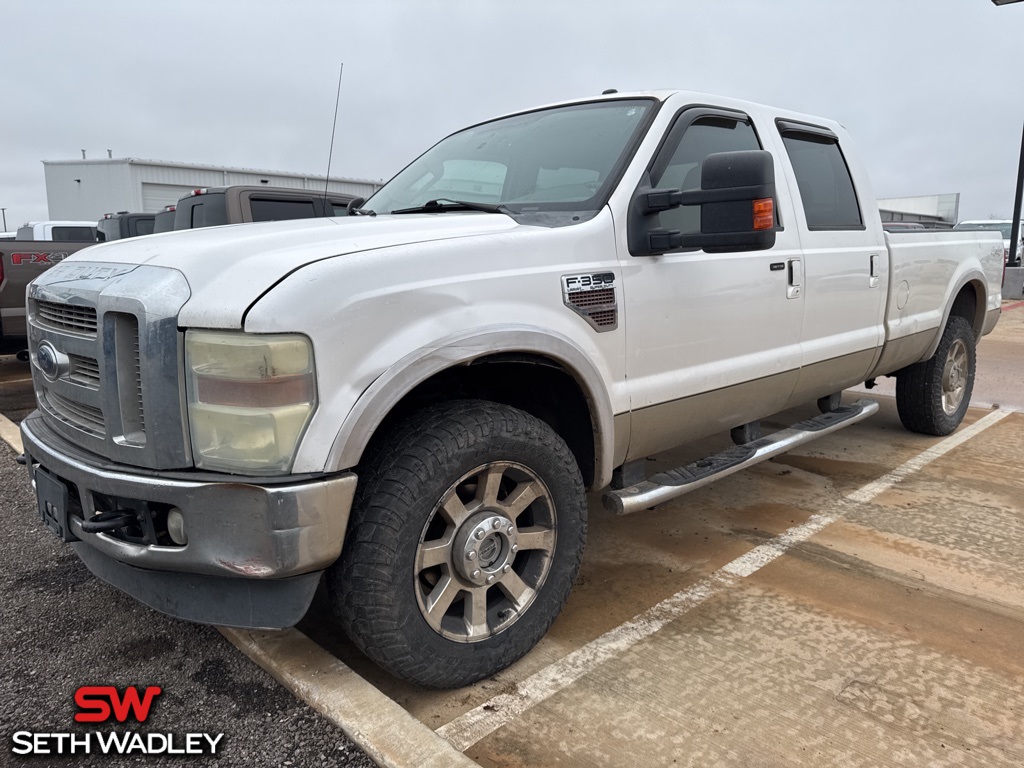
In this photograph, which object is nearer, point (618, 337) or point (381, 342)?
point (381, 342)

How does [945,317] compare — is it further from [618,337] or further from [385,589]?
[385,589]

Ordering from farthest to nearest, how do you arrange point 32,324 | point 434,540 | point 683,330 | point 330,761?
point 683,330, point 32,324, point 434,540, point 330,761

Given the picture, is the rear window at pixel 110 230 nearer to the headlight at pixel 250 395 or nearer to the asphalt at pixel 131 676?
the asphalt at pixel 131 676

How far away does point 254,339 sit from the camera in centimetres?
188

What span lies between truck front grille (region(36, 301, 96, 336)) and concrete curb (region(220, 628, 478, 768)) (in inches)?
45.5

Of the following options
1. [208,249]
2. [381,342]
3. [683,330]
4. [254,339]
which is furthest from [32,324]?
[683,330]

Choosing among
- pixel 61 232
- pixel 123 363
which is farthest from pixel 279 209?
pixel 61 232

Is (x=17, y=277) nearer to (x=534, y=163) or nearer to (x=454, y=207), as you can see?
(x=454, y=207)

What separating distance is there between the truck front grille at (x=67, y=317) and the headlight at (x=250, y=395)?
0.45 m

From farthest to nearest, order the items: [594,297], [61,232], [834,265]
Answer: [61,232] < [834,265] < [594,297]

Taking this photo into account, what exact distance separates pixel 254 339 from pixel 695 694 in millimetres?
1664

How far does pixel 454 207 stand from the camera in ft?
9.77

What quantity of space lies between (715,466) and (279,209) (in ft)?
19.1

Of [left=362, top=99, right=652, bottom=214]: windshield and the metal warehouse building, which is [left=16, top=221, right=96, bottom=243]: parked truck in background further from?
[left=362, top=99, right=652, bottom=214]: windshield
